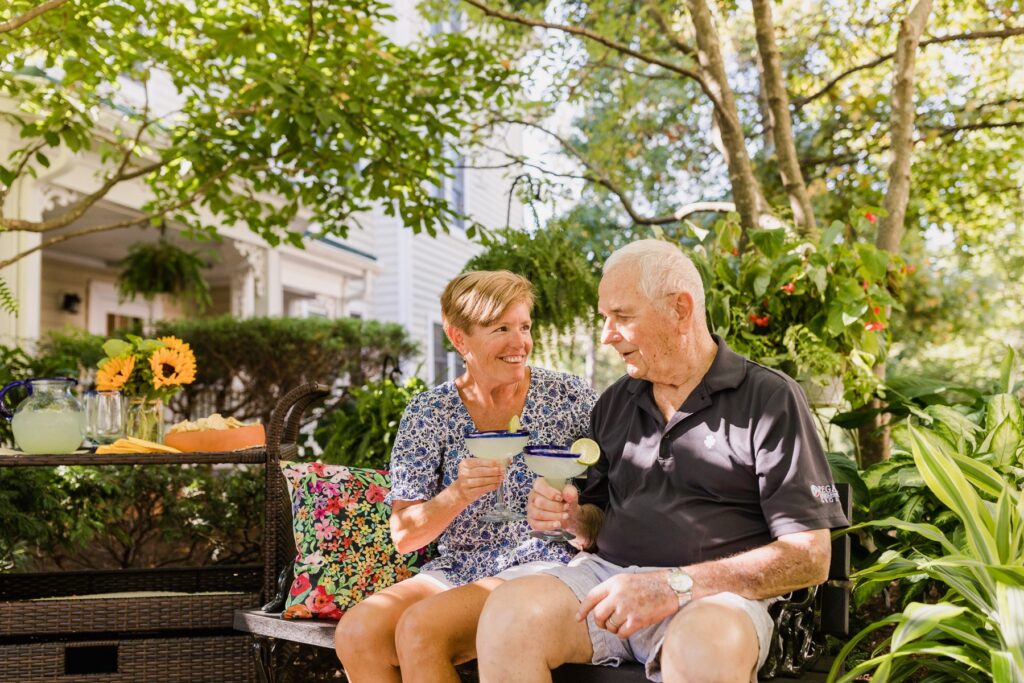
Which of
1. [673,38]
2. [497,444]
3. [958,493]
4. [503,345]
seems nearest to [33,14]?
[503,345]

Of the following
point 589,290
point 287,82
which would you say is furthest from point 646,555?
point 287,82

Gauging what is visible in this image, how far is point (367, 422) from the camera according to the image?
12.9 feet

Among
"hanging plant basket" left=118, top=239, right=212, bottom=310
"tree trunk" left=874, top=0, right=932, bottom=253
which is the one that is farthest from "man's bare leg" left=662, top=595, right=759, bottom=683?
"hanging plant basket" left=118, top=239, right=212, bottom=310

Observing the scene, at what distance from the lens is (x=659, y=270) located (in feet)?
7.08

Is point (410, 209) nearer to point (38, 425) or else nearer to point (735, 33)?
point (38, 425)

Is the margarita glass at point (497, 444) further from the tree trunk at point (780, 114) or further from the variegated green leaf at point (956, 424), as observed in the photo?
the tree trunk at point (780, 114)

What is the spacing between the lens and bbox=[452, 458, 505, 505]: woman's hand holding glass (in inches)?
86.0

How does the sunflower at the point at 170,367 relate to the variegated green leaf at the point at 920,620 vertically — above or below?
above

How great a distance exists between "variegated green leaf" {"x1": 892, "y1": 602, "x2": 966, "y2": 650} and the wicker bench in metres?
0.28

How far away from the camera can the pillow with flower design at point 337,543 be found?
2.62m

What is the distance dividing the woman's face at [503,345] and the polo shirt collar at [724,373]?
1.92ft

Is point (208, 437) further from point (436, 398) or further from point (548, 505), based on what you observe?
point (548, 505)

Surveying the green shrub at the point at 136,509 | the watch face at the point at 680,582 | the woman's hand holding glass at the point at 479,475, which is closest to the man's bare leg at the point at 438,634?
the woman's hand holding glass at the point at 479,475

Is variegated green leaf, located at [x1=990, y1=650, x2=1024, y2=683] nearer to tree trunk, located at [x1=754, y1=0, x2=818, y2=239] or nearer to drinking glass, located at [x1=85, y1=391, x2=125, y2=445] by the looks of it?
drinking glass, located at [x1=85, y1=391, x2=125, y2=445]
